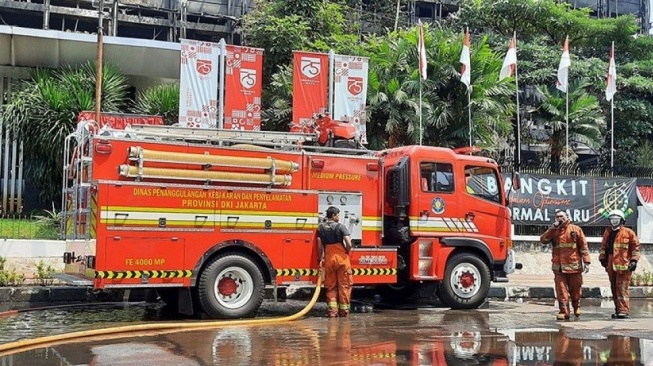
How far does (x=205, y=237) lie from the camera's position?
1034cm

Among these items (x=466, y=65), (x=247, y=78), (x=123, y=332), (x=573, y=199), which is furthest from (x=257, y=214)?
(x=573, y=199)

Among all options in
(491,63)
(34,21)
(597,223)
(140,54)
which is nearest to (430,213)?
(597,223)

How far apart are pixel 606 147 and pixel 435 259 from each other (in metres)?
23.3

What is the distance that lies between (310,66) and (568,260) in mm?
9723

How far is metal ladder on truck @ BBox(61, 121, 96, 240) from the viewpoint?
10.0 meters

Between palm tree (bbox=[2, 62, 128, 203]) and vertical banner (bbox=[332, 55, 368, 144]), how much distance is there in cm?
566

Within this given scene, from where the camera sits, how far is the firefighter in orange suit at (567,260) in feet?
37.0

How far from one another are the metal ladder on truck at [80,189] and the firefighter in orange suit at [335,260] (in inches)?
129

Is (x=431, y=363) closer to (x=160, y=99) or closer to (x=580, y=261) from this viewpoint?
(x=580, y=261)

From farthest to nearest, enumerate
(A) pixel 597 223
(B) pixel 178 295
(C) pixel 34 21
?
(C) pixel 34 21 → (A) pixel 597 223 → (B) pixel 178 295

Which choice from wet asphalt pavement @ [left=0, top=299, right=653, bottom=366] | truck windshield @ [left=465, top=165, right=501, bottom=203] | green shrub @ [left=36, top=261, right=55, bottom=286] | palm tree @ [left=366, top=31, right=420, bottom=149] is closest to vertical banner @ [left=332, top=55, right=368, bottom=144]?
palm tree @ [left=366, top=31, right=420, bottom=149]

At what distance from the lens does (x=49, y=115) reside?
18.2m

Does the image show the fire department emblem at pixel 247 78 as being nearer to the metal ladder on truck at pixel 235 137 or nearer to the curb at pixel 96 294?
the curb at pixel 96 294

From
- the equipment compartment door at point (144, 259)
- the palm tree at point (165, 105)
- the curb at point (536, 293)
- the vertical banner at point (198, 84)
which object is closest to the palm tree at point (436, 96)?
the vertical banner at point (198, 84)
